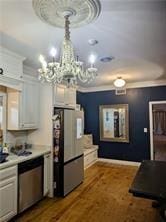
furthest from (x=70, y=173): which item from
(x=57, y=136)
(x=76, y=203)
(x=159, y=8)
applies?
(x=159, y=8)

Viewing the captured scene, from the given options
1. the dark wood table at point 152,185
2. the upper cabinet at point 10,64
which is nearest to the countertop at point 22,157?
the upper cabinet at point 10,64

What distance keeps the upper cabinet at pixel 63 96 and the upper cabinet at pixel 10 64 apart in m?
0.84

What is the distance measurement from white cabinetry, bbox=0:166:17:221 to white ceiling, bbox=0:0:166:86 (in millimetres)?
1795

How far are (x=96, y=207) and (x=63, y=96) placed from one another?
219 centimetres

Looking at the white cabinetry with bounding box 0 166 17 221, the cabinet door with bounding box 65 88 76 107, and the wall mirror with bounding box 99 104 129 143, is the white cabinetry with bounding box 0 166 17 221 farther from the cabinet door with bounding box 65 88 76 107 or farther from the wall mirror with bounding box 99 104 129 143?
the wall mirror with bounding box 99 104 129 143

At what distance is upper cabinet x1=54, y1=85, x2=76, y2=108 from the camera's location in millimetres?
3521

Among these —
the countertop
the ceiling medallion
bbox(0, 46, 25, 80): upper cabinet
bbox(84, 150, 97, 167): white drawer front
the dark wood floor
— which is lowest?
the dark wood floor

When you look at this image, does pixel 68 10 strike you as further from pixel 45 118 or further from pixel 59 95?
pixel 45 118

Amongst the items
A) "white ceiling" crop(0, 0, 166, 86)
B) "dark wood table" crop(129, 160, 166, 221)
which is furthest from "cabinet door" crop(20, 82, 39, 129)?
"dark wood table" crop(129, 160, 166, 221)

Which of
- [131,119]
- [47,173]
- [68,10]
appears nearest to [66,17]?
[68,10]

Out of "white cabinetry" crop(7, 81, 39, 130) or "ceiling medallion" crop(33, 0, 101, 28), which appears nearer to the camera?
"ceiling medallion" crop(33, 0, 101, 28)

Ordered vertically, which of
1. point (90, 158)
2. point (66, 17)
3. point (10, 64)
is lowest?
point (90, 158)

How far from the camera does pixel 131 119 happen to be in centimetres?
543

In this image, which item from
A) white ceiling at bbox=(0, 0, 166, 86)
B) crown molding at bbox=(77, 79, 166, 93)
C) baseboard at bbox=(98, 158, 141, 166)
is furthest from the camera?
baseboard at bbox=(98, 158, 141, 166)
